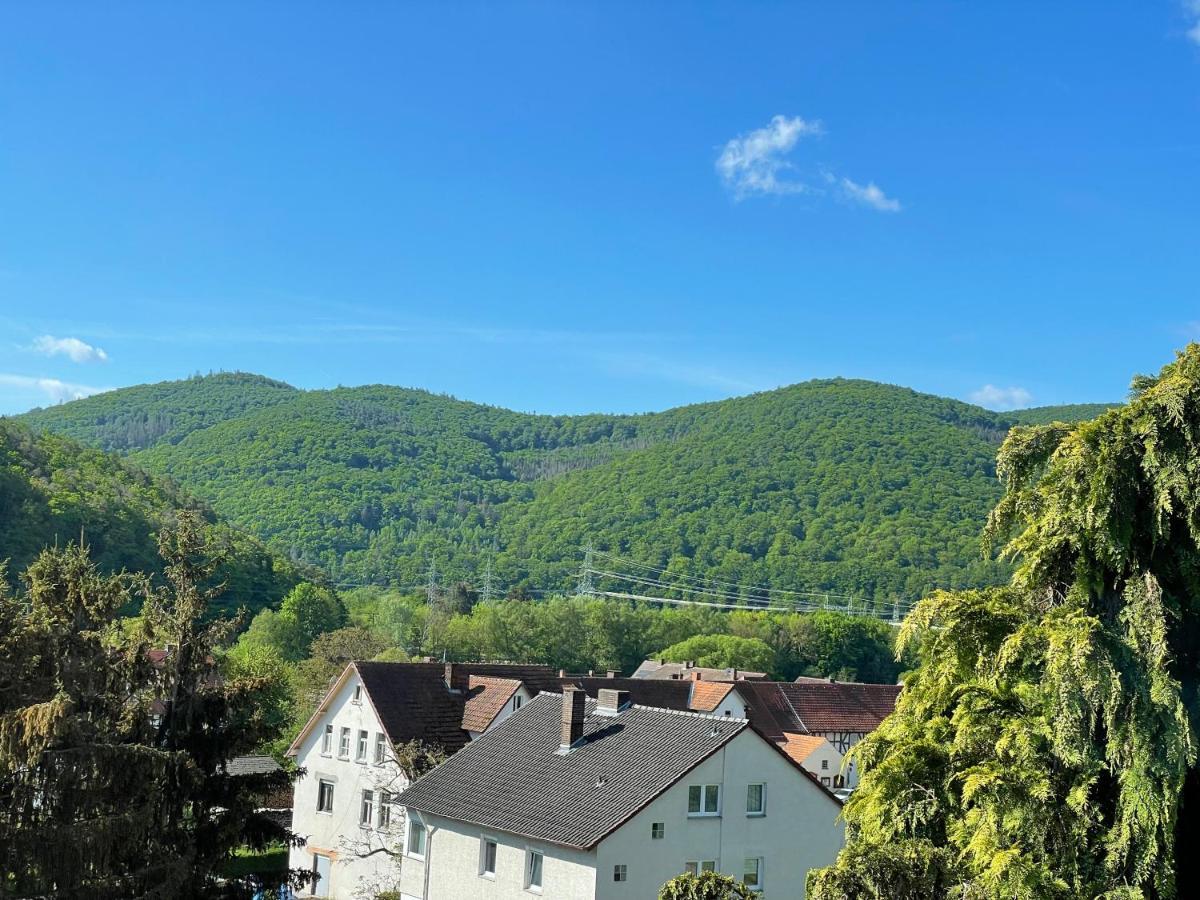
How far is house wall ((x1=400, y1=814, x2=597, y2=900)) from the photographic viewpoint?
26219 millimetres

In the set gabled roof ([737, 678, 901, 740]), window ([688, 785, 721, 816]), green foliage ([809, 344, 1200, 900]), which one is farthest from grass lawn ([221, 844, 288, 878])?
green foliage ([809, 344, 1200, 900])

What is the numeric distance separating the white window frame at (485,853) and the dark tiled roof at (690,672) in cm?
3461

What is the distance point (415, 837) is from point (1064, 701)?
817 inches

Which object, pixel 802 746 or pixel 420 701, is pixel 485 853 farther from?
pixel 802 746

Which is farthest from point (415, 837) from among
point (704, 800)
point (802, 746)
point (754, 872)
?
point (802, 746)

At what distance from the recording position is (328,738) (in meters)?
40.1

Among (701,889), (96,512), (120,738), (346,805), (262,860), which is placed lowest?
(262,860)

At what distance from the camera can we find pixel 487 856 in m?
28.5

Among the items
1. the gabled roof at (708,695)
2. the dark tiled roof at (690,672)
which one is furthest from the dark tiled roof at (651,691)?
the dark tiled roof at (690,672)

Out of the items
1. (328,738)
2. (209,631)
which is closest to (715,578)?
(328,738)

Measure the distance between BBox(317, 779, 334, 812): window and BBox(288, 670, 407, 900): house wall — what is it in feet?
0.47

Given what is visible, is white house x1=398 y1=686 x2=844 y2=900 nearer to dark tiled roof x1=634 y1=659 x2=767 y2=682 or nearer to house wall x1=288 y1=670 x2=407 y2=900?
house wall x1=288 y1=670 x2=407 y2=900

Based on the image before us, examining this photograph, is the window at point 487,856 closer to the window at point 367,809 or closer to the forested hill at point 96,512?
the window at point 367,809

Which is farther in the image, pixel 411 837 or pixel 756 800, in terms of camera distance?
pixel 411 837
